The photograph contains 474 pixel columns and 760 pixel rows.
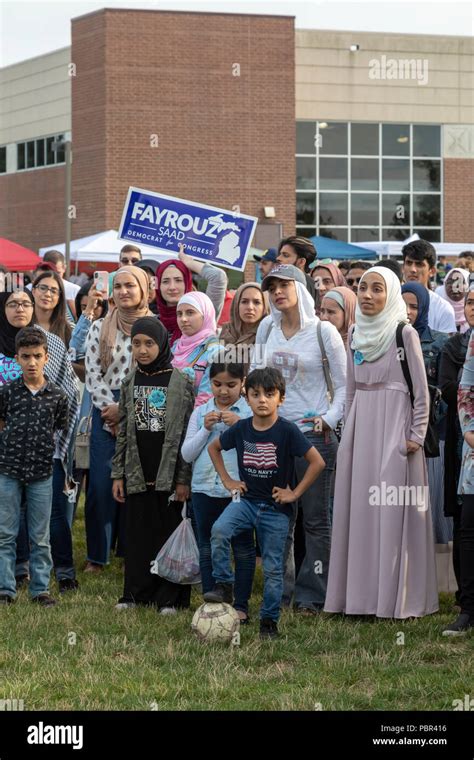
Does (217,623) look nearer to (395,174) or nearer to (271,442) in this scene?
(271,442)

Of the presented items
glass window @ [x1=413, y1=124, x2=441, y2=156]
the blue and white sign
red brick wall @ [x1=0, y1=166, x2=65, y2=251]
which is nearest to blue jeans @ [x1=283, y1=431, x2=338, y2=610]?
the blue and white sign

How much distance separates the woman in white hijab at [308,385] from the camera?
25.5 feet

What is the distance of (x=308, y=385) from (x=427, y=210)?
33809 millimetres

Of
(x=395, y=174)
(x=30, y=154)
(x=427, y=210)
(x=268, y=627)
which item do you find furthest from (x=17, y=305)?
(x=30, y=154)

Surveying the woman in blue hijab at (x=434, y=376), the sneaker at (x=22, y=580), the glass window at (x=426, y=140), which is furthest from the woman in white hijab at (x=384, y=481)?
the glass window at (x=426, y=140)

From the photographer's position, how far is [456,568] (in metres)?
8.02

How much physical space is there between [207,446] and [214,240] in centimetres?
325

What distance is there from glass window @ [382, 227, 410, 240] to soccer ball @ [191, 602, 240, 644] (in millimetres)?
33600

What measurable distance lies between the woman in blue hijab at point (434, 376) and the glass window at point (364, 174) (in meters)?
31.8

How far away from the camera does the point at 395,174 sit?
132ft
